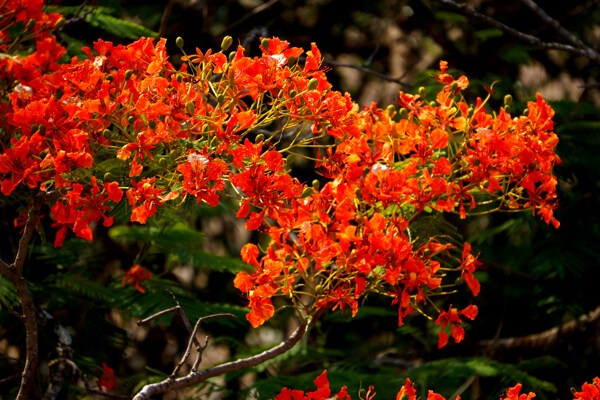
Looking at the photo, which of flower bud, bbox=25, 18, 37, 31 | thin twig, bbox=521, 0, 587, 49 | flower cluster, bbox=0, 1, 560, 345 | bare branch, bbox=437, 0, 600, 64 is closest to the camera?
flower cluster, bbox=0, 1, 560, 345

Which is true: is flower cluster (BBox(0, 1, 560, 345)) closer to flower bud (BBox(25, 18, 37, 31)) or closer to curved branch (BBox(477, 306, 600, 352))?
flower bud (BBox(25, 18, 37, 31))

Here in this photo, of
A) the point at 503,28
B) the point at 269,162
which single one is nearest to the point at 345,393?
the point at 269,162

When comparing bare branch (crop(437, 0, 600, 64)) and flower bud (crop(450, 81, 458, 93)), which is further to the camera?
bare branch (crop(437, 0, 600, 64))

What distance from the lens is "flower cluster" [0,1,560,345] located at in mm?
1671

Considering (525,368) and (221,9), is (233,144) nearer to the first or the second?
(525,368)

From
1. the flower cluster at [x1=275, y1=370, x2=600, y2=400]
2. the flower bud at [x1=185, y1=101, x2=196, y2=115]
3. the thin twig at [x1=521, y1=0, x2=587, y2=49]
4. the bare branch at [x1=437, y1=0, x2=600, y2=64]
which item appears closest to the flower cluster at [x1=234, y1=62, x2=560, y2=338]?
the flower cluster at [x1=275, y1=370, x2=600, y2=400]

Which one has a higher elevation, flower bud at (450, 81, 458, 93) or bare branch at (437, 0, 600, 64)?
flower bud at (450, 81, 458, 93)

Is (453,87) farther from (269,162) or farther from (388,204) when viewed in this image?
(269,162)

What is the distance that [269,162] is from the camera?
1678 mm

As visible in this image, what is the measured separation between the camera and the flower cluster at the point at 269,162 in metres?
1.67

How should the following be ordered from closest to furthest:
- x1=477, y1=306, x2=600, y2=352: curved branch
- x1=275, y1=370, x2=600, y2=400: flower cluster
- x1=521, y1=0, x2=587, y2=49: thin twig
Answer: x1=275, y1=370, x2=600, y2=400: flower cluster
x1=521, y1=0, x2=587, y2=49: thin twig
x1=477, y1=306, x2=600, y2=352: curved branch

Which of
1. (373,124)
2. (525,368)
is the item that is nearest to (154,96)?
(373,124)

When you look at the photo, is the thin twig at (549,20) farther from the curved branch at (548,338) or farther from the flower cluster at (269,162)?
the curved branch at (548,338)

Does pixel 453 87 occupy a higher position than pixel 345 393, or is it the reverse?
pixel 453 87
